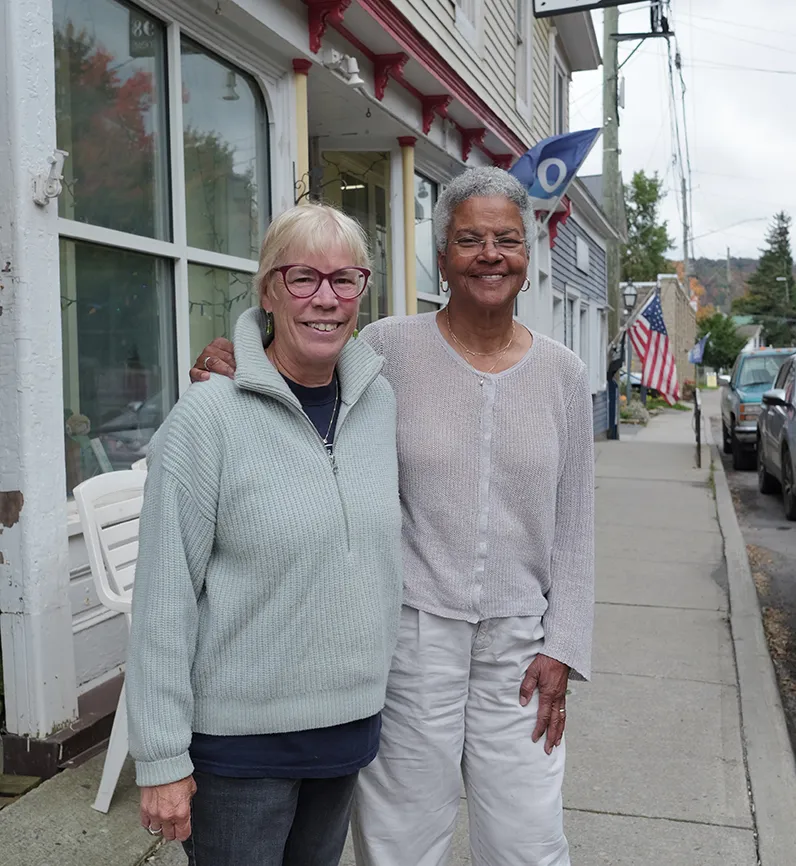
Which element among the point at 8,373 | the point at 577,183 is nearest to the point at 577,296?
the point at 577,183

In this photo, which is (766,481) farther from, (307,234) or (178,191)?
(307,234)

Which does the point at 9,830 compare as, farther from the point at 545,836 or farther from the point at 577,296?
the point at 577,296

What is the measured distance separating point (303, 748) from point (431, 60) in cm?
588

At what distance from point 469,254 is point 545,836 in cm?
131

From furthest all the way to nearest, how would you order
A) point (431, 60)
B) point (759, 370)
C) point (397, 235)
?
point (759, 370)
point (397, 235)
point (431, 60)

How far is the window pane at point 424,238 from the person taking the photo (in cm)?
809

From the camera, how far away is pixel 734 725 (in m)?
4.26

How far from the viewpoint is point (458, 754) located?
215 centimetres

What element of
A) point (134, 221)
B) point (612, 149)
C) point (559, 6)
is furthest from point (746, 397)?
point (134, 221)

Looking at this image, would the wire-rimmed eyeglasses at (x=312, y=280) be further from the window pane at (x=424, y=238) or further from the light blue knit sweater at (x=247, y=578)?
the window pane at (x=424, y=238)

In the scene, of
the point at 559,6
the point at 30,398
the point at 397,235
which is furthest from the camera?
the point at 559,6

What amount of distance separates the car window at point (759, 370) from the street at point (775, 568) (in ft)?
8.13

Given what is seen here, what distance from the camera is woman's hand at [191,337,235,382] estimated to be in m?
1.82

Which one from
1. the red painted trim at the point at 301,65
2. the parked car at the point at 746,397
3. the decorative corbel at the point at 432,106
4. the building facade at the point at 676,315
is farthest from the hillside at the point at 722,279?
the red painted trim at the point at 301,65
